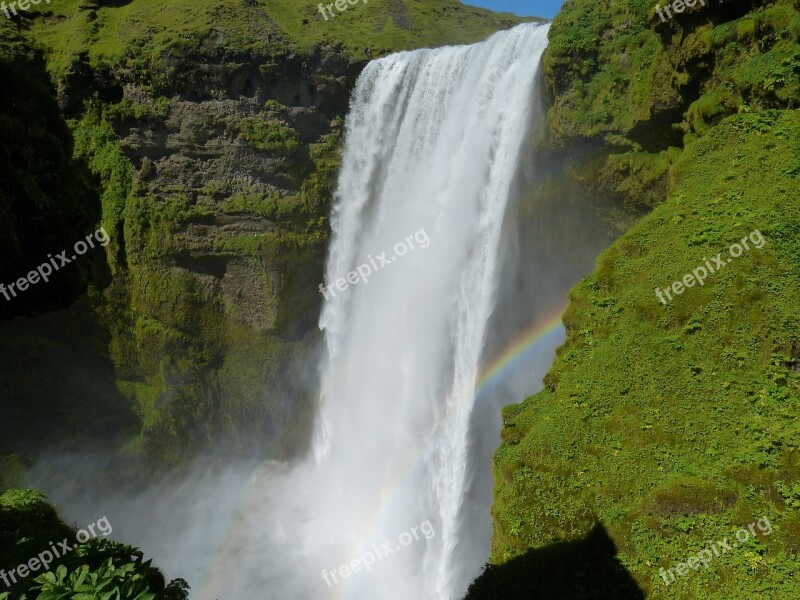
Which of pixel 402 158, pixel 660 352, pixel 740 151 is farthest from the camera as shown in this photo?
pixel 402 158

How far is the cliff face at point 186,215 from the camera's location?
2111cm

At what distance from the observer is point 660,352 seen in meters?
6.92

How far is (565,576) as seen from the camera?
5.92m

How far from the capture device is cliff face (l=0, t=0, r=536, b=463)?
69.3 feet

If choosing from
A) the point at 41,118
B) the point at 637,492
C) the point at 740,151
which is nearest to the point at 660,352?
the point at 637,492

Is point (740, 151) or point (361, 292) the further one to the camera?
point (361, 292)

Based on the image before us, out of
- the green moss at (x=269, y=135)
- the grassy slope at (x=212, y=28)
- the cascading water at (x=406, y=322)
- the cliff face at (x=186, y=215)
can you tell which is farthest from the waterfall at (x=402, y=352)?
the grassy slope at (x=212, y=28)

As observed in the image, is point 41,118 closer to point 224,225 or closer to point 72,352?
point 224,225

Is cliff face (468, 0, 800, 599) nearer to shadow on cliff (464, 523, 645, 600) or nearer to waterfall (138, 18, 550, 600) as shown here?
shadow on cliff (464, 523, 645, 600)

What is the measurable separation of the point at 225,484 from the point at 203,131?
50.1ft

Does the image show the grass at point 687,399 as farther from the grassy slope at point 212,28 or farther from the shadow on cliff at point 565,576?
the grassy slope at point 212,28

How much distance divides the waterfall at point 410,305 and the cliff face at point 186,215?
182 centimetres

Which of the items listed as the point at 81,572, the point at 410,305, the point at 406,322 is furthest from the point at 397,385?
the point at 81,572

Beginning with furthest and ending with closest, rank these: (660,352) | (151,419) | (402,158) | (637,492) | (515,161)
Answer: (151,419) → (402,158) → (515,161) → (660,352) → (637,492)
